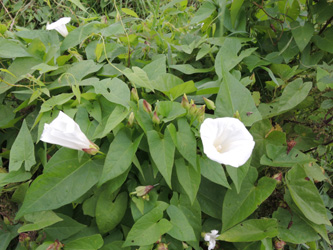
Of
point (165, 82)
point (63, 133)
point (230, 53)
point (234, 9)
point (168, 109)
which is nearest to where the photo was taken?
point (63, 133)

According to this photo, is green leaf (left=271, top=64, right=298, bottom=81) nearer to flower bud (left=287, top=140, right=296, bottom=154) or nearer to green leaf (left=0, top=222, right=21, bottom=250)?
flower bud (left=287, top=140, right=296, bottom=154)

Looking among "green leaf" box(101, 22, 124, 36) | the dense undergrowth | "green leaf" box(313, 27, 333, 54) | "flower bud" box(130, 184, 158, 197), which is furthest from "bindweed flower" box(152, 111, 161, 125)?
"green leaf" box(313, 27, 333, 54)

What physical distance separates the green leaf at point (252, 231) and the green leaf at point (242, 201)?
27 mm

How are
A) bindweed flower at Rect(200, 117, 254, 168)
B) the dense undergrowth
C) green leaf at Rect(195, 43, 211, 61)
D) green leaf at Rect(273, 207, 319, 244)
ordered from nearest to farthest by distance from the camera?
bindweed flower at Rect(200, 117, 254, 168), the dense undergrowth, green leaf at Rect(273, 207, 319, 244), green leaf at Rect(195, 43, 211, 61)

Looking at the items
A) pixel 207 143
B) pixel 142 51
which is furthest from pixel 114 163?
pixel 142 51

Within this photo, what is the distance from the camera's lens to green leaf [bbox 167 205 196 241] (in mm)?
795

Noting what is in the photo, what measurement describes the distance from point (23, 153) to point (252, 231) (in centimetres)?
80

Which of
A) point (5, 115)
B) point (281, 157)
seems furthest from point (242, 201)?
point (5, 115)

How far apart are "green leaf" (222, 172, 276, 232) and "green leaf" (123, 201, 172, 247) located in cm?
20

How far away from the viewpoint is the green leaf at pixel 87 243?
79cm

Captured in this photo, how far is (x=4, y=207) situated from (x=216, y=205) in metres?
0.73

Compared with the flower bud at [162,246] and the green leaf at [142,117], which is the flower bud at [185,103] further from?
the flower bud at [162,246]

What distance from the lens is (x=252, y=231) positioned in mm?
862

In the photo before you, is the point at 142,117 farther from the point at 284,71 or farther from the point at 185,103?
the point at 284,71
